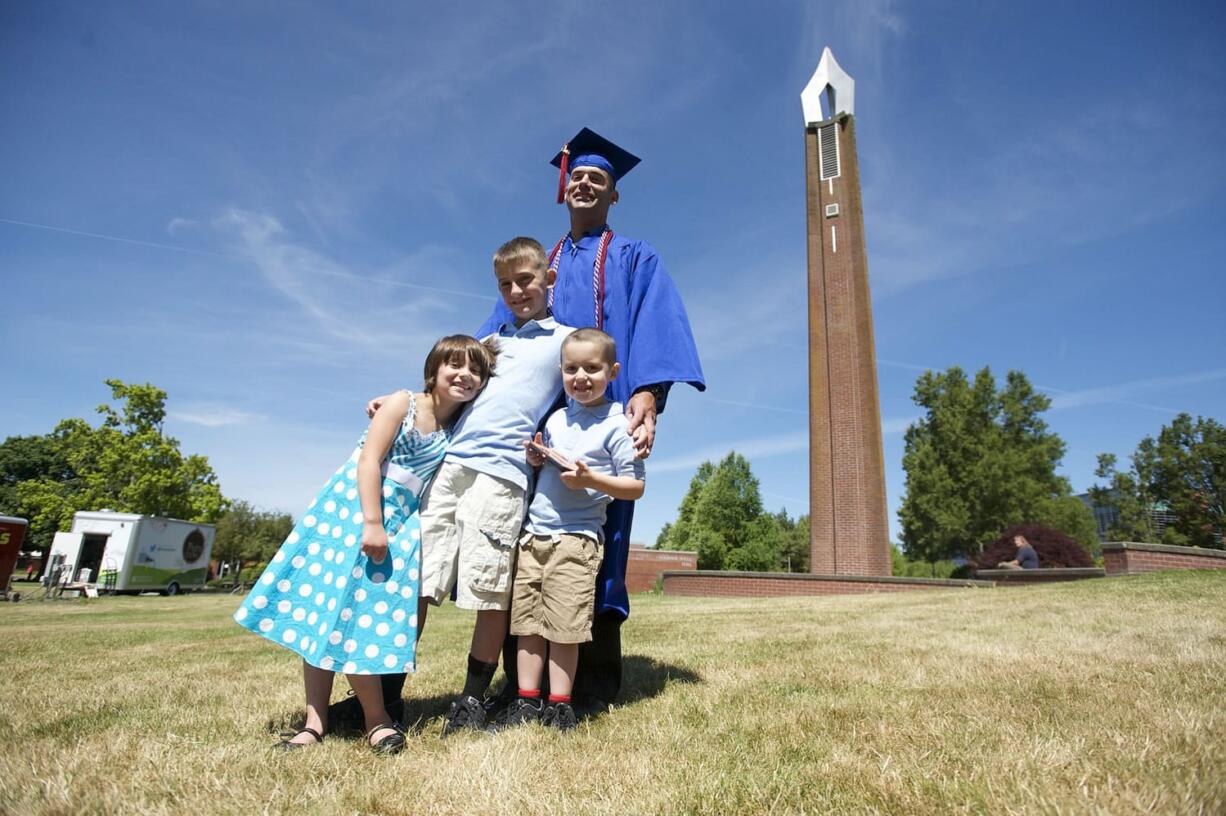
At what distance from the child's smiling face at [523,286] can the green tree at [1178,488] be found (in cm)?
4155

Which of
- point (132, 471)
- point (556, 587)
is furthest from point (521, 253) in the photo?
point (132, 471)

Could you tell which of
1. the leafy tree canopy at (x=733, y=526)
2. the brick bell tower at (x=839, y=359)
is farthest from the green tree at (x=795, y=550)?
the brick bell tower at (x=839, y=359)

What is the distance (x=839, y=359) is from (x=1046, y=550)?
33.3 ft

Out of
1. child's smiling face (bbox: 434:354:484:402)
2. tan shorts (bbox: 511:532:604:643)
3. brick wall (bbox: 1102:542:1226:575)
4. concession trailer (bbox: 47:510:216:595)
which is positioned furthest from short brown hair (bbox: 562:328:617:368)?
concession trailer (bbox: 47:510:216:595)

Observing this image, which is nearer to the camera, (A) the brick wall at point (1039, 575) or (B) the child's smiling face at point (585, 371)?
(B) the child's smiling face at point (585, 371)

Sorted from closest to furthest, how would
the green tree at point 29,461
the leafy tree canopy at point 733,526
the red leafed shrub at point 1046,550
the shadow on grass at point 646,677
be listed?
the shadow on grass at point 646,677 < the red leafed shrub at point 1046,550 < the leafy tree canopy at point 733,526 < the green tree at point 29,461

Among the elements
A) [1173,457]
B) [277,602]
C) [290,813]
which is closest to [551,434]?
[277,602]

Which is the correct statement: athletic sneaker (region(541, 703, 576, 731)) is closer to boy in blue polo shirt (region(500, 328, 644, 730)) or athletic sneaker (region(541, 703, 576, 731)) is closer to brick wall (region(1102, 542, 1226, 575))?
boy in blue polo shirt (region(500, 328, 644, 730))

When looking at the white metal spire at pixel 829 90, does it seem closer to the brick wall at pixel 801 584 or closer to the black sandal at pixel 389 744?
the brick wall at pixel 801 584

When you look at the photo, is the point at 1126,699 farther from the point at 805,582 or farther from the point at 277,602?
the point at 805,582

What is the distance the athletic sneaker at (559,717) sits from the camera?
99.7 inches

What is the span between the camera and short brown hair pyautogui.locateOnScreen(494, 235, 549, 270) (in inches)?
114

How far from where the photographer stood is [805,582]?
1698 centimetres

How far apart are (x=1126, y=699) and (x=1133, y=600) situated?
20.5 feet
